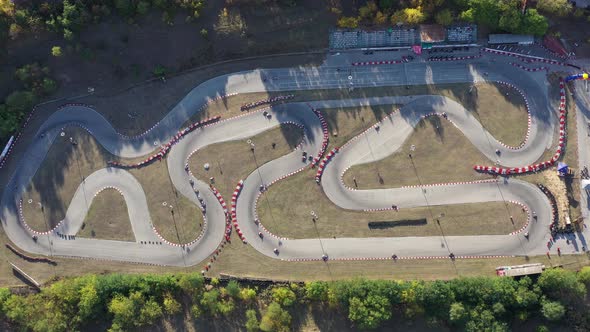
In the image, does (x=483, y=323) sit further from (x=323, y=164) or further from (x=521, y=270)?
(x=323, y=164)

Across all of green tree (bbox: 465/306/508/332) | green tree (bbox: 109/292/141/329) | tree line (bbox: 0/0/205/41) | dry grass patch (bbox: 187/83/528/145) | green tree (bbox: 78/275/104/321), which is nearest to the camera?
green tree (bbox: 465/306/508/332)

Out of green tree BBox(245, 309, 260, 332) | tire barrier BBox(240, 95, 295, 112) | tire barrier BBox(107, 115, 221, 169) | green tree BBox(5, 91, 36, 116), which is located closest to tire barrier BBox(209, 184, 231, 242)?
tire barrier BBox(107, 115, 221, 169)

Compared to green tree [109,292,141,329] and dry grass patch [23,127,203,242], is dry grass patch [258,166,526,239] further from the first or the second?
green tree [109,292,141,329]

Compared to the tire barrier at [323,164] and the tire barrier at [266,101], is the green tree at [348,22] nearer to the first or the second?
the tire barrier at [266,101]

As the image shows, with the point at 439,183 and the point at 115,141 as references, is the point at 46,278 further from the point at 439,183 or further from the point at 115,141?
the point at 439,183

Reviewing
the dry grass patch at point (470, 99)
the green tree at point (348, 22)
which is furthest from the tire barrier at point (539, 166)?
the green tree at point (348, 22)

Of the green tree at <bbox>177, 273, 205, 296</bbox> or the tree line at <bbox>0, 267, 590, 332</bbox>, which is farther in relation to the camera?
the green tree at <bbox>177, 273, 205, 296</bbox>

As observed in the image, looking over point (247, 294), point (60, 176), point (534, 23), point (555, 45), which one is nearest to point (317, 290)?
point (247, 294)

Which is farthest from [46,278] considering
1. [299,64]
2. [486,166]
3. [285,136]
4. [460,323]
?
[486,166]
